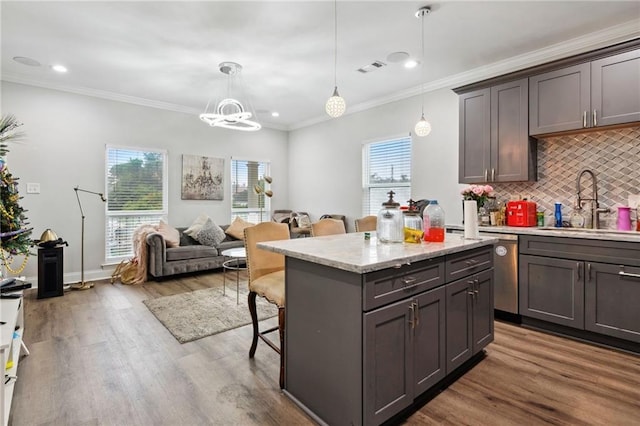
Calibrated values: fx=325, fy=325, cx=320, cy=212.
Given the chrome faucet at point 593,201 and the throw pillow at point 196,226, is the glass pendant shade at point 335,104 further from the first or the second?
the throw pillow at point 196,226

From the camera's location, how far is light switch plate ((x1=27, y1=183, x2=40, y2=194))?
4500 millimetres

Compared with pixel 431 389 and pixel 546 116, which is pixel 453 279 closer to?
pixel 431 389

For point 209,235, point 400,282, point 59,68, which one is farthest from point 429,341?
point 59,68

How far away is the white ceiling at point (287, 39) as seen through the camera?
2.81 metres

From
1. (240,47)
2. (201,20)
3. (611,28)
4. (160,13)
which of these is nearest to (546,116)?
(611,28)

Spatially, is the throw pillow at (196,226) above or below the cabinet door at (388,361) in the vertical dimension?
Answer: above

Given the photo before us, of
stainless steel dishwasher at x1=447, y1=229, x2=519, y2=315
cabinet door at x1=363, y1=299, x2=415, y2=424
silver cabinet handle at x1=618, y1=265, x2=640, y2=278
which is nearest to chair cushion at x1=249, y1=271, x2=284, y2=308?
cabinet door at x1=363, y1=299, x2=415, y2=424

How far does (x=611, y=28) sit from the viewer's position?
310 centimetres

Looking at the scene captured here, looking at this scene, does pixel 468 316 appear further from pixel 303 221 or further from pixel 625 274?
pixel 303 221

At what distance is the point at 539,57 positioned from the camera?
11.8 ft

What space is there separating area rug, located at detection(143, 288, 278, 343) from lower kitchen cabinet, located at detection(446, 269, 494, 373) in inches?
78.1

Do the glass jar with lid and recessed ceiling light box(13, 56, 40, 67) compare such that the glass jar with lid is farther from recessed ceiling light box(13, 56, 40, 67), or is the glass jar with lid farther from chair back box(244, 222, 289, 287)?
recessed ceiling light box(13, 56, 40, 67)

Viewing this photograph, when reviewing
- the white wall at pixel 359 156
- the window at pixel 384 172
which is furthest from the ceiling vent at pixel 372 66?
the window at pixel 384 172

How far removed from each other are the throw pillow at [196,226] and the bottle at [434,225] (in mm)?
4301
